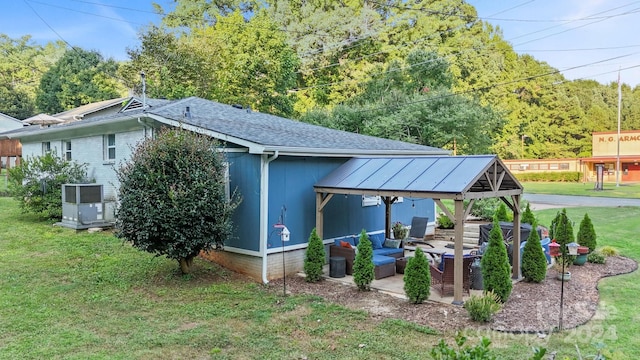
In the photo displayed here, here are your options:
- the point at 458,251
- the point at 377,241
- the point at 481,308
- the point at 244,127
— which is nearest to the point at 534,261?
the point at 458,251

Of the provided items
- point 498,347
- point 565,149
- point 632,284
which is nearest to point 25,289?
point 498,347

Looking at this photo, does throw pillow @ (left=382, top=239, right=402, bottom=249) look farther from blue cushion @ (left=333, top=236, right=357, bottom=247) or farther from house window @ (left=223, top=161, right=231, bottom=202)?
house window @ (left=223, top=161, right=231, bottom=202)

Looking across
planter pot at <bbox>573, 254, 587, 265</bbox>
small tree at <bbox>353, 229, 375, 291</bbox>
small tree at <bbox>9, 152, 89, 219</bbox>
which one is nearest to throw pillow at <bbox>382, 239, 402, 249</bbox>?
small tree at <bbox>353, 229, 375, 291</bbox>

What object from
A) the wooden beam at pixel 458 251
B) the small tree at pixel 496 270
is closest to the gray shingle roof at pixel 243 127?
the wooden beam at pixel 458 251

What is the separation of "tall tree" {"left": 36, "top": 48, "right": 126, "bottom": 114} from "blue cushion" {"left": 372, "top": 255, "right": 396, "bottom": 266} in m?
32.4

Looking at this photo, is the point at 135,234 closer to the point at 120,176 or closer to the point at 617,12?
the point at 120,176

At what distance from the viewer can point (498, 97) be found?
4459 centimetres

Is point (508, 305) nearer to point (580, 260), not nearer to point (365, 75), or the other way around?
point (580, 260)

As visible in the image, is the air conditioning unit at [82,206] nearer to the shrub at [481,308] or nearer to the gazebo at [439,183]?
the gazebo at [439,183]

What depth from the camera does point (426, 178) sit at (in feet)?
27.1

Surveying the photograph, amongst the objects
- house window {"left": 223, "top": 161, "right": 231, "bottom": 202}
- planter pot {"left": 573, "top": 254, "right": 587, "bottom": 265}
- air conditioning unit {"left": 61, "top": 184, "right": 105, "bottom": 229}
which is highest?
house window {"left": 223, "top": 161, "right": 231, "bottom": 202}

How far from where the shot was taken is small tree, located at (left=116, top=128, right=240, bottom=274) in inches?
310

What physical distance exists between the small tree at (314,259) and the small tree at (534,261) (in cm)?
416

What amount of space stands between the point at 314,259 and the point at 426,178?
2.78 meters
